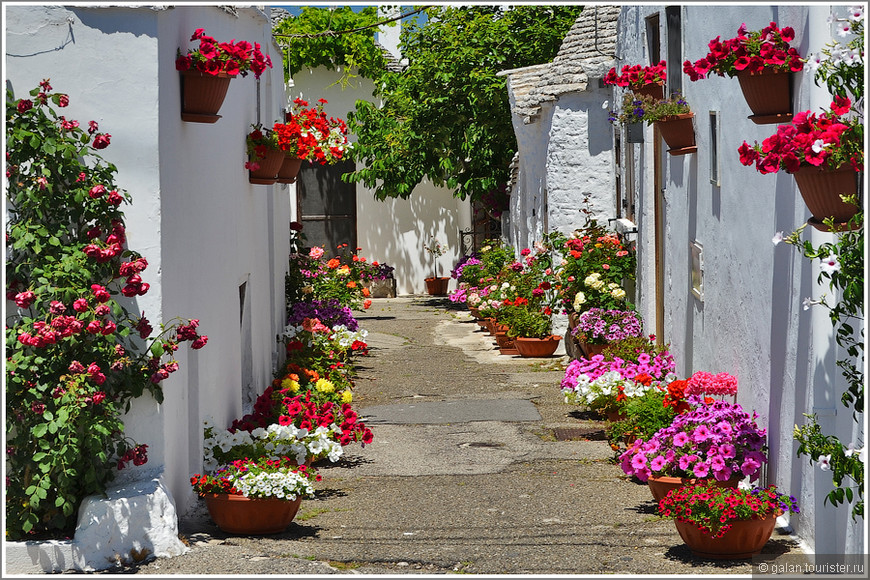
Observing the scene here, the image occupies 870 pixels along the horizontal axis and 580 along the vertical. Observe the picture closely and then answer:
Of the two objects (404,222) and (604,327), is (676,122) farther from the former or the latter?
(404,222)

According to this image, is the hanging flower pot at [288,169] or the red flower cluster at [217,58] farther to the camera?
the hanging flower pot at [288,169]

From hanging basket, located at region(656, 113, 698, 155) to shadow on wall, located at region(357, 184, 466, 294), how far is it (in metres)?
14.1

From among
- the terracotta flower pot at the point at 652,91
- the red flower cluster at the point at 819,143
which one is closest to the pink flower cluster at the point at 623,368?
the terracotta flower pot at the point at 652,91

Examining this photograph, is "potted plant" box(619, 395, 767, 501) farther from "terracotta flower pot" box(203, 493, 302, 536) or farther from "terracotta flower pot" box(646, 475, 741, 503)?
"terracotta flower pot" box(203, 493, 302, 536)

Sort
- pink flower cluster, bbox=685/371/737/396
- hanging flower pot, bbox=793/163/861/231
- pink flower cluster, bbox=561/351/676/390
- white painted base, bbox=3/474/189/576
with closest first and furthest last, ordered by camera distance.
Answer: hanging flower pot, bbox=793/163/861/231 < white painted base, bbox=3/474/189/576 < pink flower cluster, bbox=685/371/737/396 < pink flower cluster, bbox=561/351/676/390

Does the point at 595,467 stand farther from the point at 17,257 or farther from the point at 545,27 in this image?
the point at 545,27

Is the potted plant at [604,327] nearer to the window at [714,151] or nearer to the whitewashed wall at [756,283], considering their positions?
the whitewashed wall at [756,283]

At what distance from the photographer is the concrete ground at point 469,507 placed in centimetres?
608

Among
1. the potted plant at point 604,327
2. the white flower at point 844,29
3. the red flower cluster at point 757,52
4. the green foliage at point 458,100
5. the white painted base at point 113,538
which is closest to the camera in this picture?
the white flower at point 844,29

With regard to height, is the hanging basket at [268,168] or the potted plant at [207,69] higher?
the potted plant at [207,69]

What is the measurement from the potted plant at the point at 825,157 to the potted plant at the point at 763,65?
1061mm

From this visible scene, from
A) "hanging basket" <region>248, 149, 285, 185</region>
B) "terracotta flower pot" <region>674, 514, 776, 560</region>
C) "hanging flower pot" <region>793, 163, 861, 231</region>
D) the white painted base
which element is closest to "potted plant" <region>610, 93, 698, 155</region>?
"hanging basket" <region>248, 149, 285, 185</region>

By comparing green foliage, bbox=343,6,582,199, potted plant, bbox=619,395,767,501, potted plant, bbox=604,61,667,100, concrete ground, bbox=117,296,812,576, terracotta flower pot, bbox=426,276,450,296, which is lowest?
concrete ground, bbox=117,296,812,576

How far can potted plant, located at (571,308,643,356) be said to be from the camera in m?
12.2
